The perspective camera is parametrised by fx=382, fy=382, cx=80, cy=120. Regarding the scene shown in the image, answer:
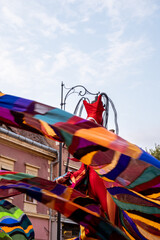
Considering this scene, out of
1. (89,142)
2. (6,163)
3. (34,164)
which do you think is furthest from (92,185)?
(34,164)

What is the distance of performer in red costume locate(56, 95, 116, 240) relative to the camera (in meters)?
3.51

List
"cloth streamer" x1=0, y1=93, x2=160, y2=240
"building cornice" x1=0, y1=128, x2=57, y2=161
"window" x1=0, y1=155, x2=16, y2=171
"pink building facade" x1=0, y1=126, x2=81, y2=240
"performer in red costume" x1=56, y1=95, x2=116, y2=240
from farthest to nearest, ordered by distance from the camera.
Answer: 1. "pink building facade" x1=0, y1=126, x2=81, y2=240
2. "building cornice" x1=0, y1=128, x2=57, y2=161
3. "window" x1=0, y1=155, x2=16, y2=171
4. "performer in red costume" x1=56, y1=95, x2=116, y2=240
5. "cloth streamer" x1=0, y1=93, x2=160, y2=240

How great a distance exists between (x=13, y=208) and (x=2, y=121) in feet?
5.09

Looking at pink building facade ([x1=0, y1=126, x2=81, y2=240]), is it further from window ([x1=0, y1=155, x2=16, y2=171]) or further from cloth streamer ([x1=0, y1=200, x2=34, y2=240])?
cloth streamer ([x1=0, y1=200, x2=34, y2=240])

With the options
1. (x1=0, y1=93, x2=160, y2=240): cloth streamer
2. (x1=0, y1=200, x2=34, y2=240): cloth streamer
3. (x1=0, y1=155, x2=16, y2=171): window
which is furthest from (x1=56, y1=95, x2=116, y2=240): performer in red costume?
(x1=0, y1=155, x2=16, y2=171): window

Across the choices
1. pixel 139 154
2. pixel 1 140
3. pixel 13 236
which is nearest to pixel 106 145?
pixel 139 154

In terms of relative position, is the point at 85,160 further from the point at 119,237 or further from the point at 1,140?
the point at 1,140

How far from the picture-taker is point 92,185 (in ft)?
12.5

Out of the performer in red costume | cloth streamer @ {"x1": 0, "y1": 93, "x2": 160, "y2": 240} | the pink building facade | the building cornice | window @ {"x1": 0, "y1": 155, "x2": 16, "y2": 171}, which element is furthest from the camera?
the pink building facade

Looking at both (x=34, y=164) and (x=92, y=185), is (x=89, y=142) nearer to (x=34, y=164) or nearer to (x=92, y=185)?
(x=92, y=185)

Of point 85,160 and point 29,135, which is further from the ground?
point 29,135

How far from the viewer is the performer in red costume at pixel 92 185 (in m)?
3.51

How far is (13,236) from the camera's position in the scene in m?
3.53

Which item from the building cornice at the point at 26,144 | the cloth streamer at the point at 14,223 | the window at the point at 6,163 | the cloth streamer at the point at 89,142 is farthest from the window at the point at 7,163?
the cloth streamer at the point at 89,142
